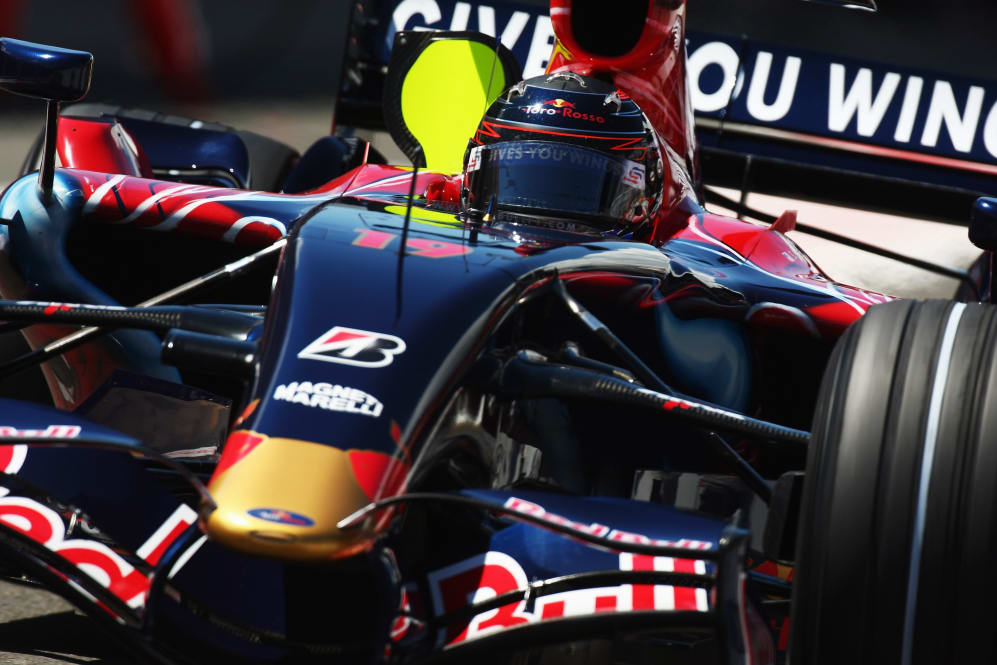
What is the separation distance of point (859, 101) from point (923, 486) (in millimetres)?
4388

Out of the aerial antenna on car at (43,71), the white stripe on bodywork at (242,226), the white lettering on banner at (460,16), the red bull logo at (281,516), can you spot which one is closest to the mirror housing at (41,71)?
the aerial antenna on car at (43,71)

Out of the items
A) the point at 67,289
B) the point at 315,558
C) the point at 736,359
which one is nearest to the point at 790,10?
the point at 736,359

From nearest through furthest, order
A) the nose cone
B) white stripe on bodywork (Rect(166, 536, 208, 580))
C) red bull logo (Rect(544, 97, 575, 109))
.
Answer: the nose cone → white stripe on bodywork (Rect(166, 536, 208, 580)) → red bull logo (Rect(544, 97, 575, 109))

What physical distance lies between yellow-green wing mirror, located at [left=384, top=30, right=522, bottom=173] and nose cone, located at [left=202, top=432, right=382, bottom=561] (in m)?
2.75

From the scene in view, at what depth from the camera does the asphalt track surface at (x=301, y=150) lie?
9.98 ft

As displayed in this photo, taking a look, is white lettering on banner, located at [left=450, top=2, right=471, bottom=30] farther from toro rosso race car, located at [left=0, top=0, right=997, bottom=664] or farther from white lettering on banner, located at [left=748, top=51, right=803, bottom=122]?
toro rosso race car, located at [left=0, top=0, right=997, bottom=664]

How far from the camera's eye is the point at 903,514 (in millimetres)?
1943

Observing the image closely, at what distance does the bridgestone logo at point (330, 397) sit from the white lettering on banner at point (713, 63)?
432 centimetres

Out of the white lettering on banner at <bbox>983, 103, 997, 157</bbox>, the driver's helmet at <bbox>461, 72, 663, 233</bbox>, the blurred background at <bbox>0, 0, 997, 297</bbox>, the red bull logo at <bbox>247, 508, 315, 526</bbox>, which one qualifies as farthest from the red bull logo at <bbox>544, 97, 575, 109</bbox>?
the white lettering on banner at <bbox>983, 103, 997, 157</bbox>

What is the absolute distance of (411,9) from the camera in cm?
622

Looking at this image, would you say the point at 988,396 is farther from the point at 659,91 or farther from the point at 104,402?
the point at 659,91

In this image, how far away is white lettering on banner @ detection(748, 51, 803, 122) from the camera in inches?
238

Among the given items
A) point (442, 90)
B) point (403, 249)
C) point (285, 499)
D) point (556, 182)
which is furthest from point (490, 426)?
point (442, 90)

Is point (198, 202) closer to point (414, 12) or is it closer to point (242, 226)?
point (242, 226)
